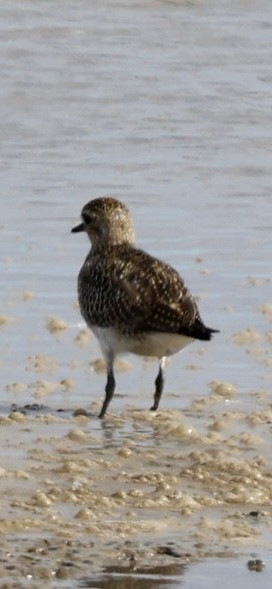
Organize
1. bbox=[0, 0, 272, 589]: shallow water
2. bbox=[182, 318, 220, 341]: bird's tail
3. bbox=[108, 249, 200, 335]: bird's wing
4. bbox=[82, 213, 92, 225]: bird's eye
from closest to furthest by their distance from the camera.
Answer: bbox=[0, 0, 272, 589]: shallow water < bbox=[182, 318, 220, 341]: bird's tail < bbox=[108, 249, 200, 335]: bird's wing < bbox=[82, 213, 92, 225]: bird's eye

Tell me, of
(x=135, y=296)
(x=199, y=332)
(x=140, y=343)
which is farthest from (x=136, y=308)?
(x=199, y=332)

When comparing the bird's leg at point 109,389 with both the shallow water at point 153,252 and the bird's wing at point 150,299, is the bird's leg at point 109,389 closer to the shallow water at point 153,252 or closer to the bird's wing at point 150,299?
the shallow water at point 153,252

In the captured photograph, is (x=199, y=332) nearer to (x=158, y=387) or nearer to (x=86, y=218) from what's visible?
(x=158, y=387)

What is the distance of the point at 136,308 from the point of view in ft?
26.0

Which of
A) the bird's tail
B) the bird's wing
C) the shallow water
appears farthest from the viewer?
the bird's wing

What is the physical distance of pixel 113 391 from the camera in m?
7.88

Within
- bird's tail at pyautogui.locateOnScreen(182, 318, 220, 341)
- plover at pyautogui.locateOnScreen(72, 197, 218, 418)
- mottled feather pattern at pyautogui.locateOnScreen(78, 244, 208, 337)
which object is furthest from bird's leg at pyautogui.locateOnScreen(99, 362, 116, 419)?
bird's tail at pyautogui.locateOnScreen(182, 318, 220, 341)

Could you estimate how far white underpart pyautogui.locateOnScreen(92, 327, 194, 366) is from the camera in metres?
7.89

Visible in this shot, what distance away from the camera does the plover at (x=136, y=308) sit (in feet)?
25.7

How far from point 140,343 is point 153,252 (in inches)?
102

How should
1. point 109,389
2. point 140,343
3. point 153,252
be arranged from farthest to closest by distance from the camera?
point 153,252
point 140,343
point 109,389

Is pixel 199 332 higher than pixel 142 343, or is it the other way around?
pixel 199 332

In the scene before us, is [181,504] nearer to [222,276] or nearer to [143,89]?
[222,276]

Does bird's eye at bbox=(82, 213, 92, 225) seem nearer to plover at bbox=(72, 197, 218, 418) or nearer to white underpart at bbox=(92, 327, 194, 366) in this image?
plover at bbox=(72, 197, 218, 418)
